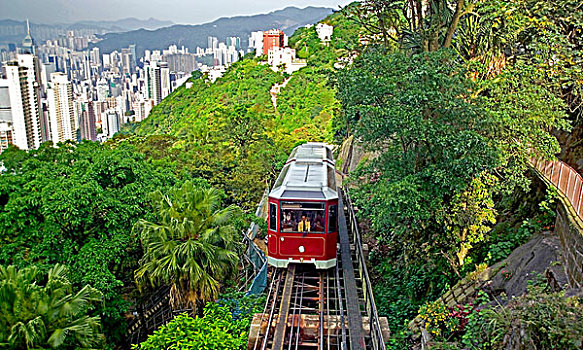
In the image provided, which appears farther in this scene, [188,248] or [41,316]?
[188,248]

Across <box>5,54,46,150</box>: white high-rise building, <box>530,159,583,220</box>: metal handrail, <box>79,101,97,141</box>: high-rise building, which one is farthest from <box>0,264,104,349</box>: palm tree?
<box>79,101,97,141</box>: high-rise building

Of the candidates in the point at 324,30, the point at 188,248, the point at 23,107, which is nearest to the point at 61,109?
the point at 23,107

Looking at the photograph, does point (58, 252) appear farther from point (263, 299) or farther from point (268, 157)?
point (268, 157)

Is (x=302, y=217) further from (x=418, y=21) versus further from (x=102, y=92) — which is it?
(x=102, y=92)

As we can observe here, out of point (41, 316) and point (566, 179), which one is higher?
point (566, 179)

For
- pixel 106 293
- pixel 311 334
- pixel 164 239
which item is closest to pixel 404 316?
pixel 311 334

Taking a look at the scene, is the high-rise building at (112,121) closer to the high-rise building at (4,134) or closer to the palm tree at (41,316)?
the high-rise building at (4,134)
